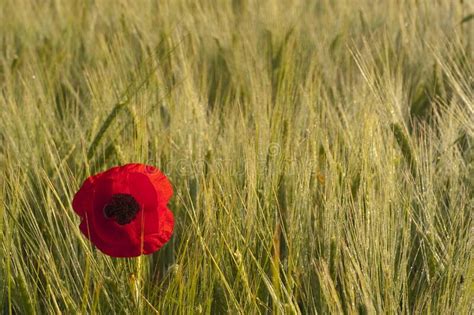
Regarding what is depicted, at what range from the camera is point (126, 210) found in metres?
1.13

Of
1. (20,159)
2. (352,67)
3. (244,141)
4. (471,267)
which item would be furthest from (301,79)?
(471,267)

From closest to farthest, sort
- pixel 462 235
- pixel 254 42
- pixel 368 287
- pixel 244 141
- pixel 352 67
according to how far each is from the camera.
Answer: pixel 368 287 < pixel 462 235 < pixel 244 141 < pixel 352 67 < pixel 254 42

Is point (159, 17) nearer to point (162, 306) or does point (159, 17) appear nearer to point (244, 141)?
point (244, 141)

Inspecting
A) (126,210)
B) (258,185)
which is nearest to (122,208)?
(126,210)

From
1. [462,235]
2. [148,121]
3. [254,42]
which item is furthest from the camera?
[254,42]

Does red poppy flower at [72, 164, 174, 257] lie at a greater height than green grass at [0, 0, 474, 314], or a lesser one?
greater

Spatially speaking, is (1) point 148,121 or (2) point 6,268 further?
(1) point 148,121

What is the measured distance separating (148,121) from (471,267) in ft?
2.73

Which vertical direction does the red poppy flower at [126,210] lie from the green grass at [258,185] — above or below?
above

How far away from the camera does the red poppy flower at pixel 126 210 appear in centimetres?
109

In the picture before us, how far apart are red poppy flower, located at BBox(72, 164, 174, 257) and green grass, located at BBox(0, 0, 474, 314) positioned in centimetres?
4

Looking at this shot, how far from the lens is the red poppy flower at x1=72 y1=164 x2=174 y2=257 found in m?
1.09

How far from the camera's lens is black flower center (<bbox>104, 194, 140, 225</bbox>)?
1116mm

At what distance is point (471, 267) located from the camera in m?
1.14
